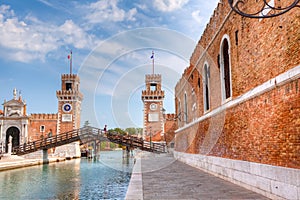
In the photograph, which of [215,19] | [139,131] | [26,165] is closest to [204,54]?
[215,19]

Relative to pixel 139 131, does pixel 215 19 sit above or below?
above

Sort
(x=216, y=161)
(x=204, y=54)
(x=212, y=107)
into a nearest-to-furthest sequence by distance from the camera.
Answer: (x=216, y=161) → (x=212, y=107) → (x=204, y=54)

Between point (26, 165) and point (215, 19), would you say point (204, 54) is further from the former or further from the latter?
point (26, 165)

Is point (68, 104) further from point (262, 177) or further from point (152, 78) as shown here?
point (262, 177)

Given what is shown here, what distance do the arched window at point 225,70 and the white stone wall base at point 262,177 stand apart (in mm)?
2000

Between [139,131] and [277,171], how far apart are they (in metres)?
37.9

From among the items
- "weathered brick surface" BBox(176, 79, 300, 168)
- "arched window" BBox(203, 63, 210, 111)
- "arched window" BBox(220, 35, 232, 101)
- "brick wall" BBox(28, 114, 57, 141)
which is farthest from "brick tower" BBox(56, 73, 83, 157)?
"weathered brick surface" BBox(176, 79, 300, 168)

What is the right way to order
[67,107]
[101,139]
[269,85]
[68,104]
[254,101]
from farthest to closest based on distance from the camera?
[68,104]
[67,107]
[101,139]
[254,101]
[269,85]

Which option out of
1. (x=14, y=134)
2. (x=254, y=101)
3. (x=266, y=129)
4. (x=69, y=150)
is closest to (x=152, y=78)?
(x=69, y=150)

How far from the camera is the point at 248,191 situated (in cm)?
634

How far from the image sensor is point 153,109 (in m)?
38.6

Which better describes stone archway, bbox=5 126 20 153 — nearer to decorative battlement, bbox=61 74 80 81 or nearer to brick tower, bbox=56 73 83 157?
brick tower, bbox=56 73 83 157

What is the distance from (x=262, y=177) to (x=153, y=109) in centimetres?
3270

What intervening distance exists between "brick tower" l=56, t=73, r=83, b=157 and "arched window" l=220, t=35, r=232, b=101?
3280cm
